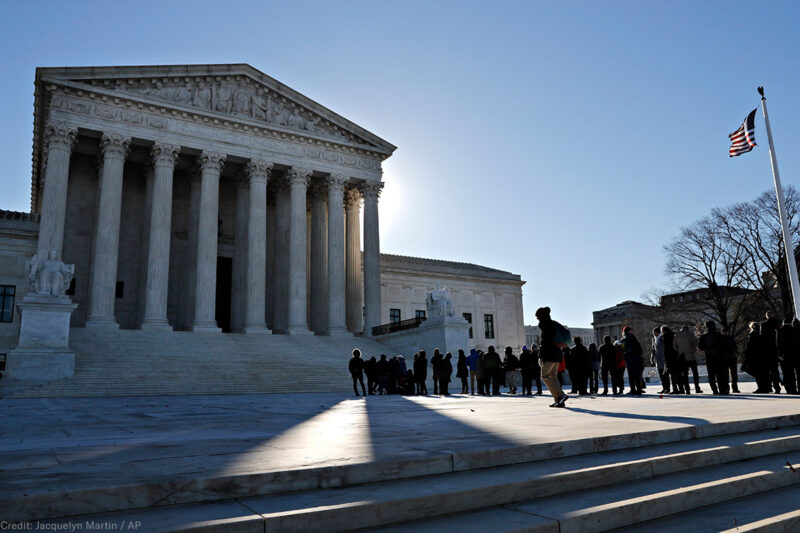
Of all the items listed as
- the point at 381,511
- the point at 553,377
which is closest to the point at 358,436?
the point at 381,511

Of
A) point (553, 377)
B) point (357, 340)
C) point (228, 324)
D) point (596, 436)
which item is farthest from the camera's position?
point (228, 324)

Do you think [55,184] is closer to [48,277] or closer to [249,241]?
[48,277]

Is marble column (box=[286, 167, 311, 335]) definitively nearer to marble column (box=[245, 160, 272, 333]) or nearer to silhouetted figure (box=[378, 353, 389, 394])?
marble column (box=[245, 160, 272, 333])

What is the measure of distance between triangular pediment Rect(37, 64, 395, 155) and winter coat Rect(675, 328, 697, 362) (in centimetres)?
2656

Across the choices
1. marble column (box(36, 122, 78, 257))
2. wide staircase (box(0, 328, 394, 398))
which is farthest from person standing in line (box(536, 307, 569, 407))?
marble column (box(36, 122, 78, 257))

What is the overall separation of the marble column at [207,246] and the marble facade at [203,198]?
0.08m

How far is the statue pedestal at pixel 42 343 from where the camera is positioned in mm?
18984

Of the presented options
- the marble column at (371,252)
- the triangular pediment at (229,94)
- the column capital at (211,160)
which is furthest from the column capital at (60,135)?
the marble column at (371,252)

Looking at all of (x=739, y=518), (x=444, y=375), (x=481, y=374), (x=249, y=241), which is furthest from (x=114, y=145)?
(x=739, y=518)

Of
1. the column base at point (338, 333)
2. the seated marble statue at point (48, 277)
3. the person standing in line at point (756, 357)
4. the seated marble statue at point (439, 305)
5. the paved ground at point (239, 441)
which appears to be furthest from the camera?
the column base at point (338, 333)

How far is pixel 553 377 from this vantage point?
34.1 ft

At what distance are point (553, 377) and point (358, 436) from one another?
529cm

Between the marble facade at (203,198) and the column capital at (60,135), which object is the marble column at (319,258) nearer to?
the marble facade at (203,198)

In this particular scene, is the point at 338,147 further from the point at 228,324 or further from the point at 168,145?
the point at 228,324
